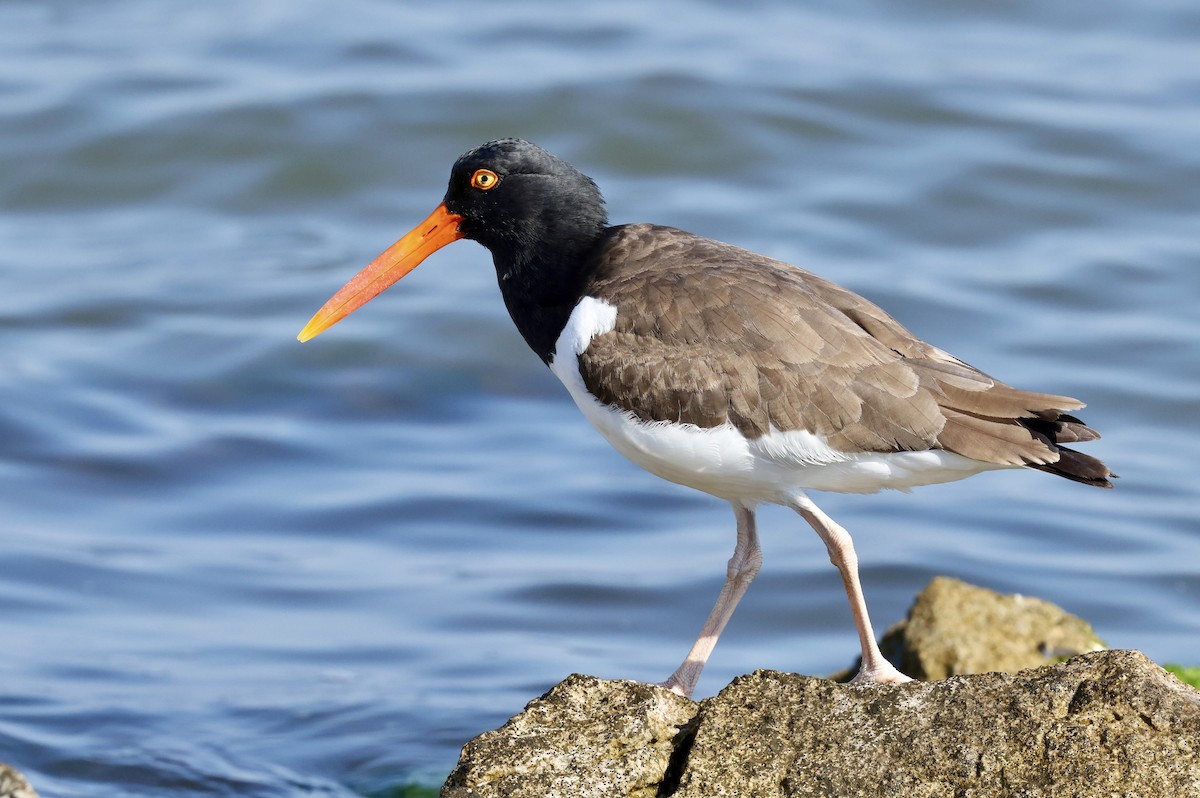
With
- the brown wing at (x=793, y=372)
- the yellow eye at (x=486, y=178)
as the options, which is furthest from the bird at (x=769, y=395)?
the yellow eye at (x=486, y=178)

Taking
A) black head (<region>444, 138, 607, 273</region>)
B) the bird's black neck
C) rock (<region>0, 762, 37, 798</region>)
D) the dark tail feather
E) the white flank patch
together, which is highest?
black head (<region>444, 138, 607, 273</region>)

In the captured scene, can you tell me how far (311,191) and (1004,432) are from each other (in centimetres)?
1083

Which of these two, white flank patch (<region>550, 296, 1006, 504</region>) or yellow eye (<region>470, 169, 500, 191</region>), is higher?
yellow eye (<region>470, 169, 500, 191</region>)

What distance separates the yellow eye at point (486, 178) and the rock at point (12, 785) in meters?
2.68

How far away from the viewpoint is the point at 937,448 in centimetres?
489

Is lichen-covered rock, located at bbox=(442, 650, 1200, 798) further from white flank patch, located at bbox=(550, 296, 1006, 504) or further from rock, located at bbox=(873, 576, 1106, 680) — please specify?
rock, located at bbox=(873, 576, 1106, 680)

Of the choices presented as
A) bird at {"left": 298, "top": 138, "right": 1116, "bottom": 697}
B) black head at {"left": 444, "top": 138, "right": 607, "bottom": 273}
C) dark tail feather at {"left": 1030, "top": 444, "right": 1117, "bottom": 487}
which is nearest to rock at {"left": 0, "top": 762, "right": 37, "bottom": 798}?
bird at {"left": 298, "top": 138, "right": 1116, "bottom": 697}

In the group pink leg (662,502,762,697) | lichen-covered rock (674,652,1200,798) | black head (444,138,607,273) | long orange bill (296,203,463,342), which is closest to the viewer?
lichen-covered rock (674,652,1200,798)

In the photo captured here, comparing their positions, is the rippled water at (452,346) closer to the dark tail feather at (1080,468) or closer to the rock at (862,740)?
the rock at (862,740)

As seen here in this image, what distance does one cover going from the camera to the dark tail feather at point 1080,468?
15.3ft

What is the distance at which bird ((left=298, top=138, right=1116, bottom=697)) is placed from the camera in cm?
489

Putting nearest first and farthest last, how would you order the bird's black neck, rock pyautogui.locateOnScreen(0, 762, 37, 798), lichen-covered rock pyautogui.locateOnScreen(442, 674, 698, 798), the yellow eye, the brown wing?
lichen-covered rock pyautogui.locateOnScreen(442, 674, 698, 798) → rock pyautogui.locateOnScreen(0, 762, 37, 798) → the brown wing → the bird's black neck → the yellow eye

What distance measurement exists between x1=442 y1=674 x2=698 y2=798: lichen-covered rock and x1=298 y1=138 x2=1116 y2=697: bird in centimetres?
102

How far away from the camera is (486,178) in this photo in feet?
19.6
